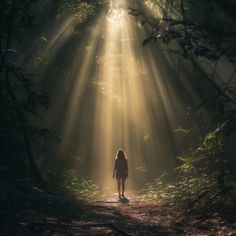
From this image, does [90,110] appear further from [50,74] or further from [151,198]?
[151,198]

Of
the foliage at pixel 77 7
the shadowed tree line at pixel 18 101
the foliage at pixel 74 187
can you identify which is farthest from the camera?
the foliage at pixel 77 7

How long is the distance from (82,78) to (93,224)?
20.1 meters

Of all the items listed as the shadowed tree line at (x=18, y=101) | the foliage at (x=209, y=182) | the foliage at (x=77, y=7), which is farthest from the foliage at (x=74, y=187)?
the foliage at (x=77, y=7)

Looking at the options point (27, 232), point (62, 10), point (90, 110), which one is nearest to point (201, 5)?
point (27, 232)

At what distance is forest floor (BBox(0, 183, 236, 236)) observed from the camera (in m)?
7.03

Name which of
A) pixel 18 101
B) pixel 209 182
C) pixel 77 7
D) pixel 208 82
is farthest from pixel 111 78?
pixel 209 182

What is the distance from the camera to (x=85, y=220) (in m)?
8.76

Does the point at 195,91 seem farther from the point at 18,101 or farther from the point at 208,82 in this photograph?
the point at 18,101

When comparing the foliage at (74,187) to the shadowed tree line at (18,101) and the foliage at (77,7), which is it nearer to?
the shadowed tree line at (18,101)

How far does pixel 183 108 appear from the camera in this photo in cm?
1991

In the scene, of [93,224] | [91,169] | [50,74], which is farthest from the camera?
[91,169]

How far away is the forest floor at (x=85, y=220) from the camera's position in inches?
277

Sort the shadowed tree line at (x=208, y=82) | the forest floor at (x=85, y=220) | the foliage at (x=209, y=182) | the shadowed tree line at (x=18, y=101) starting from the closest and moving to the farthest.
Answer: the shadowed tree line at (x=208, y=82) < the forest floor at (x=85, y=220) < the foliage at (x=209, y=182) < the shadowed tree line at (x=18, y=101)

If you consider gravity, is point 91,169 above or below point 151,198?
above
